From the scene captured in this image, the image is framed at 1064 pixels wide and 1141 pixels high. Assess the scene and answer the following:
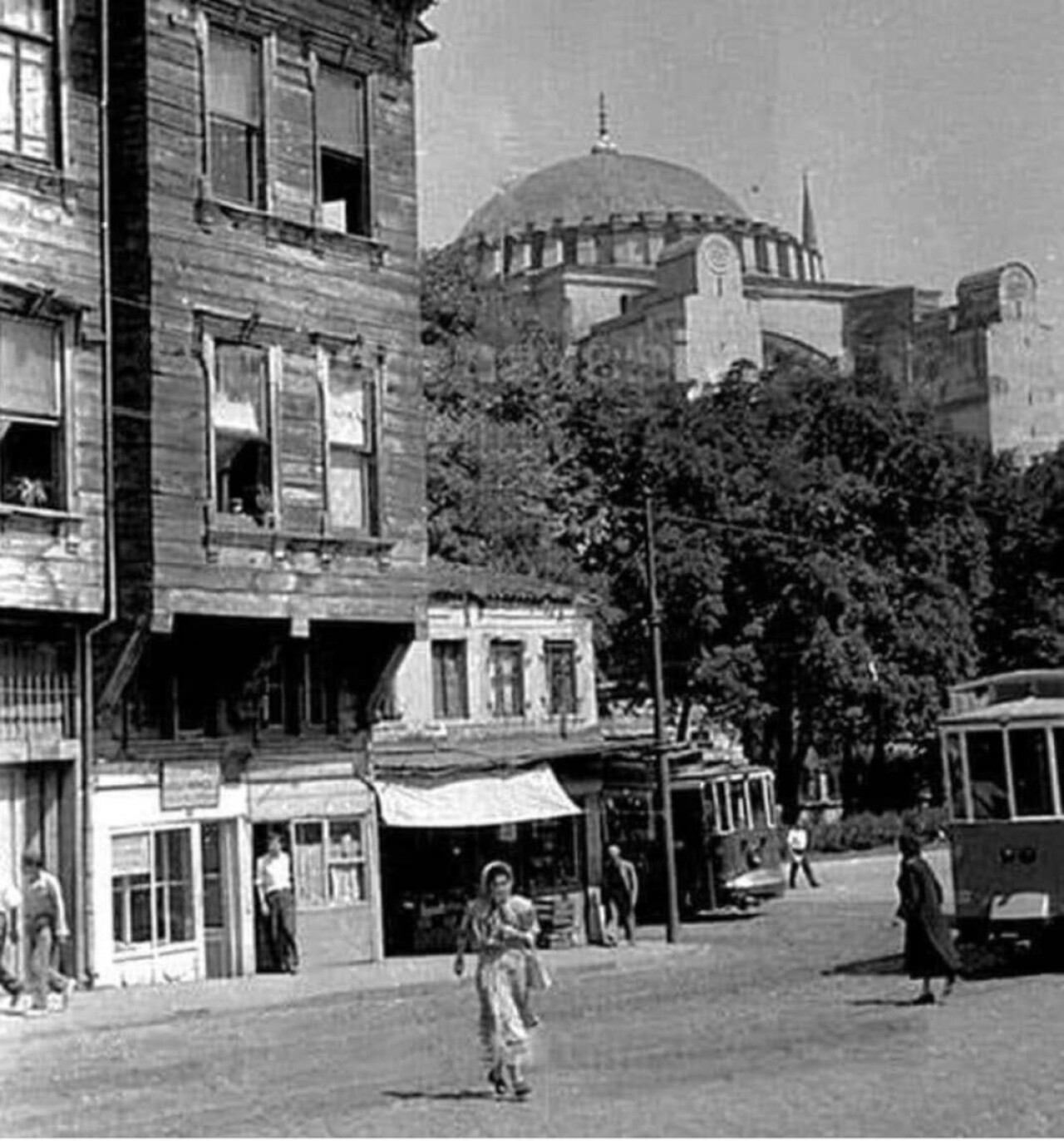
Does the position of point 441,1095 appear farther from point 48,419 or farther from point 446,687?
point 446,687

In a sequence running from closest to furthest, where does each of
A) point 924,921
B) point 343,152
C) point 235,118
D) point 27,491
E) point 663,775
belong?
point 924,921
point 27,491
point 235,118
point 343,152
point 663,775

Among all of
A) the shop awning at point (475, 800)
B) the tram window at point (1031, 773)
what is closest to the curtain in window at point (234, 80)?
the shop awning at point (475, 800)

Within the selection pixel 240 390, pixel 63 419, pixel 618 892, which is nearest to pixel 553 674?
pixel 618 892

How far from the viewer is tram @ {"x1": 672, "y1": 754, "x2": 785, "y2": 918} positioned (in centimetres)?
3981

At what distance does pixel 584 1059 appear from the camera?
17.8 m

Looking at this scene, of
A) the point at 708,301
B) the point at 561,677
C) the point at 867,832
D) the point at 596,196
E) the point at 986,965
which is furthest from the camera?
the point at 596,196

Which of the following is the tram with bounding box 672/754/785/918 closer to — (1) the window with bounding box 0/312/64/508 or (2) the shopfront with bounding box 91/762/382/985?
(2) the shopfront with bounding box 91/762/382/985

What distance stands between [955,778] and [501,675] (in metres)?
15.3

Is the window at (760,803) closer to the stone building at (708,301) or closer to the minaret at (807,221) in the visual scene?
the minaret at (807,221)

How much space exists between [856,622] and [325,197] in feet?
103

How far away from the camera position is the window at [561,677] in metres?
41.3

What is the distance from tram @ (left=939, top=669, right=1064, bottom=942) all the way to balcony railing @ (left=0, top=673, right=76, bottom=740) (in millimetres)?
10184

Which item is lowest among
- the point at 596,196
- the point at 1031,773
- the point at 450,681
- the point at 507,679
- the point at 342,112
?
the point at 1031,773

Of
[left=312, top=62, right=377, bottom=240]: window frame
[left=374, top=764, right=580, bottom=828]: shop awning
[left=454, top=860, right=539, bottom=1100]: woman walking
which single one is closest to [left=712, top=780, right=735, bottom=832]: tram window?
[left=374, top=764, right=580, bottom=828]: shop awning
